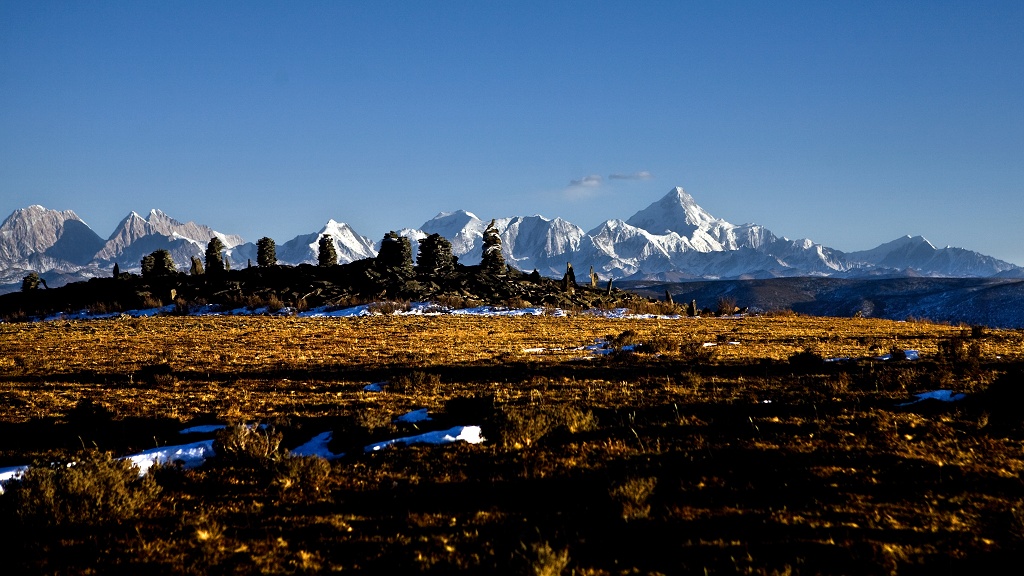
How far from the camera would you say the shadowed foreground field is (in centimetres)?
498

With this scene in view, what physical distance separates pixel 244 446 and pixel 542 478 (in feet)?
15.1

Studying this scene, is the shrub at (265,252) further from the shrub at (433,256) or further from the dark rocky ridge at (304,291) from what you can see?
the shrub at (433,256)

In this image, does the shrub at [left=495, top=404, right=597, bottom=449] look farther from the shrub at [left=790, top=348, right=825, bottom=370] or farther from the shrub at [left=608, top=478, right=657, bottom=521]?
the shrub at [left=790, top=348, right=825, bottom=370]

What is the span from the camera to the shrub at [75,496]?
18.8 ft

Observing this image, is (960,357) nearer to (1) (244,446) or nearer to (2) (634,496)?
(2) (634,496)

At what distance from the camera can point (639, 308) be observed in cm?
4869

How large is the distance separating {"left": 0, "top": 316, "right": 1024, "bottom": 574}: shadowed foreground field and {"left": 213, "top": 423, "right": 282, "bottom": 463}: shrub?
0.11ft

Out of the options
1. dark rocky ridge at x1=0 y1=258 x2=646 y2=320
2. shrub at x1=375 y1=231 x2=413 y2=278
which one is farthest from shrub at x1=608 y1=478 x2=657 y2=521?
shrub at x1=375 y1=231 x2=413 y2=278

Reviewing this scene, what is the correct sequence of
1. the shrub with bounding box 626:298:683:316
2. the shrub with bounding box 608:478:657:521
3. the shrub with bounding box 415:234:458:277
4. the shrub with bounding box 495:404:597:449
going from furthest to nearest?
1. the shrub with bounding box 415:234:458:277
2. the shrub with bounding box 626:298:683:316
3. the shrub with bounding box 495:404:597:449
4. the shrub with bounding box 608:478:657:521

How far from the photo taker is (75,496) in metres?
5.93

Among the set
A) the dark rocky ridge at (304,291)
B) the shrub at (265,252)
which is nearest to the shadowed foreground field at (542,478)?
the dark rocky ridge at (304,291)

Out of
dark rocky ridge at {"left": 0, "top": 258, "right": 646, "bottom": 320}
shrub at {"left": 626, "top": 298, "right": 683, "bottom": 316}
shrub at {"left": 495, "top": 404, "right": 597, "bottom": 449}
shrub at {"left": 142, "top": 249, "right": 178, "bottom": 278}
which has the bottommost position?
shrub at {"left": 626, "top": 298, "right": 683, "bottom": 316}

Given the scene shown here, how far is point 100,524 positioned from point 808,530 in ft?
25.5

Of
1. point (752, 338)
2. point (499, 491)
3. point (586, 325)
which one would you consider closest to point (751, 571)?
point (499, 491)
